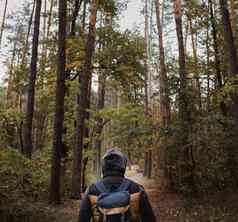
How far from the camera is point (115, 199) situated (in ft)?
8.34

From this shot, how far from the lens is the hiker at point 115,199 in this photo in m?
2.56

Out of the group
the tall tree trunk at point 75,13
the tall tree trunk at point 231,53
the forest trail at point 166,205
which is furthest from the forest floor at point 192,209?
the tall tree trunk at point 75,13

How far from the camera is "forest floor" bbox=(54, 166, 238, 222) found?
9000 millimetres

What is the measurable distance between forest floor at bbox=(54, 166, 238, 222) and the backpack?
6142 mm

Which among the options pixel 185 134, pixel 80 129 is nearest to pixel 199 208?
pixel 185 134

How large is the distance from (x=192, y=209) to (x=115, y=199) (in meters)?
8.62

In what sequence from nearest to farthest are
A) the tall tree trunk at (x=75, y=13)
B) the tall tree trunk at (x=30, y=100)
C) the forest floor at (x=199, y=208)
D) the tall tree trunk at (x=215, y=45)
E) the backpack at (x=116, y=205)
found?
1. the backpack at (x=116, y=205)
2. the forest floor at (x=199, y=208)
3. the tall tree trunk at (x=30, y=100)
4. the tall tree trunk at (x=215, y=45)
5. the tall tree trunk at (x=75, y=13)

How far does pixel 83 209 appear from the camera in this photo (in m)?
2.68

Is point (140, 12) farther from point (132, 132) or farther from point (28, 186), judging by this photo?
point (28, 186)

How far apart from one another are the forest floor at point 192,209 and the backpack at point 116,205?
614cm

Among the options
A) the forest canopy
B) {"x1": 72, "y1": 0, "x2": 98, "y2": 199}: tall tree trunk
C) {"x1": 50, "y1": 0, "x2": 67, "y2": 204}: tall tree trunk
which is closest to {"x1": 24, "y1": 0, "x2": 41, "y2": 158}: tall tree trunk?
the forest canopy

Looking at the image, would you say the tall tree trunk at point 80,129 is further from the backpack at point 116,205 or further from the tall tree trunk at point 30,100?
the backpack at point 116,205

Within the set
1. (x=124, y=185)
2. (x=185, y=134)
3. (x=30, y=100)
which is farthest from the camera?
(x=30, y=100)

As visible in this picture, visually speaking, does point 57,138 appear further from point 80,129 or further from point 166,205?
point 166,205
